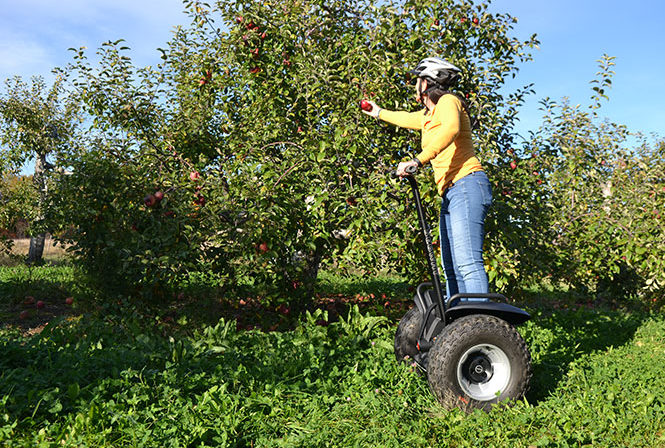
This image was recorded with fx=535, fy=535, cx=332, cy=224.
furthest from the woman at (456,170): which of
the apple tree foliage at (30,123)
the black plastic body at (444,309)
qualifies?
the apple tree foliage at (30,123)

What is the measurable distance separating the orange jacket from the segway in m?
0.22

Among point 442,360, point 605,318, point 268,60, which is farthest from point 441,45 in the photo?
point 605,318

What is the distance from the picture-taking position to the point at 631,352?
498 centimetres

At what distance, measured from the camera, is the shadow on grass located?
3.92m

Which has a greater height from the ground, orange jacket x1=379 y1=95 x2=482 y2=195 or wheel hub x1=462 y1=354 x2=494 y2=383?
orange jacket x1=379 y1=95 x2=482 y2=195

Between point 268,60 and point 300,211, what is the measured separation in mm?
1827

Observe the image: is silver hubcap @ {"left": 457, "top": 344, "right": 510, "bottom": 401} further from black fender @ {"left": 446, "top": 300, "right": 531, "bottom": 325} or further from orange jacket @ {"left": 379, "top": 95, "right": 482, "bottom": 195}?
orange jacket @ {"left": 379, "top": 95, "right": 482, "bottom": 195}

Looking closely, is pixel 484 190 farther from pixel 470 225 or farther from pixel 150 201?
pixel 150 201

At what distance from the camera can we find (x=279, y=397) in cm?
321

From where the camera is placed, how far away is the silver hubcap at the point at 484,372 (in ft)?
10.8

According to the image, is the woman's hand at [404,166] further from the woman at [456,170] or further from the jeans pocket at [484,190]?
the jeans pocket at [484,190]

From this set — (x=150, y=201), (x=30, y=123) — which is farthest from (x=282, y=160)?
(x=30, y=123)

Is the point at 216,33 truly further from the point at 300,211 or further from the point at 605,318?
the point at 605,318

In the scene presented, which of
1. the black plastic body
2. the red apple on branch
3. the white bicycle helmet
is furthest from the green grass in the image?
the white bicycle helmet
